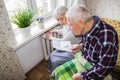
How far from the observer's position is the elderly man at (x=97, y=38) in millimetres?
942

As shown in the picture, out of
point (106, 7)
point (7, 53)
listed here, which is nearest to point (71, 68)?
point (7, 53)

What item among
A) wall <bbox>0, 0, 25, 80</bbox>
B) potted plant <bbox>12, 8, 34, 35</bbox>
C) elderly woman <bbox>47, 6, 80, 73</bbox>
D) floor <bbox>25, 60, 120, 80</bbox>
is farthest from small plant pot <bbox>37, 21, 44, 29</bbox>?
floor <bbox>25, 60, 120, 80</bbox>

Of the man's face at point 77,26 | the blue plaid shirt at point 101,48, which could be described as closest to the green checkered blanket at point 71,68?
the blue plaid shirt at point 101,48

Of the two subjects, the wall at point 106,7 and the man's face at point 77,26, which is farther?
the wall at point 106,7

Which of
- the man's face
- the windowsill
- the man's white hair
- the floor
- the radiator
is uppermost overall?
the man's white hair

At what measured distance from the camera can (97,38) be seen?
1.00 m

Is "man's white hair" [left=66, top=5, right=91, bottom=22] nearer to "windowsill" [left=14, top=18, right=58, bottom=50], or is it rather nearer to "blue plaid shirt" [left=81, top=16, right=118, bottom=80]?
"blue plaid shirt" [left=81, top=16, right=118, bottom=80]

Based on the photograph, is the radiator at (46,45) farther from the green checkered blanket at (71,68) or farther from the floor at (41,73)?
the green checkered blanket at (71,68)

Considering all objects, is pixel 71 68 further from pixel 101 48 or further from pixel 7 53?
pixel 7 53

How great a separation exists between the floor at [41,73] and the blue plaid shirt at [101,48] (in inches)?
37.7

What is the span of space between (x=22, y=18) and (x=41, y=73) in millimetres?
843

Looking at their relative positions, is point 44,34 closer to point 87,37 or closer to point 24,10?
point 24,10

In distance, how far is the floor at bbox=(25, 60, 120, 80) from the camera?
6.22ft

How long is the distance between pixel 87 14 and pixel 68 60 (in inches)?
26.0
